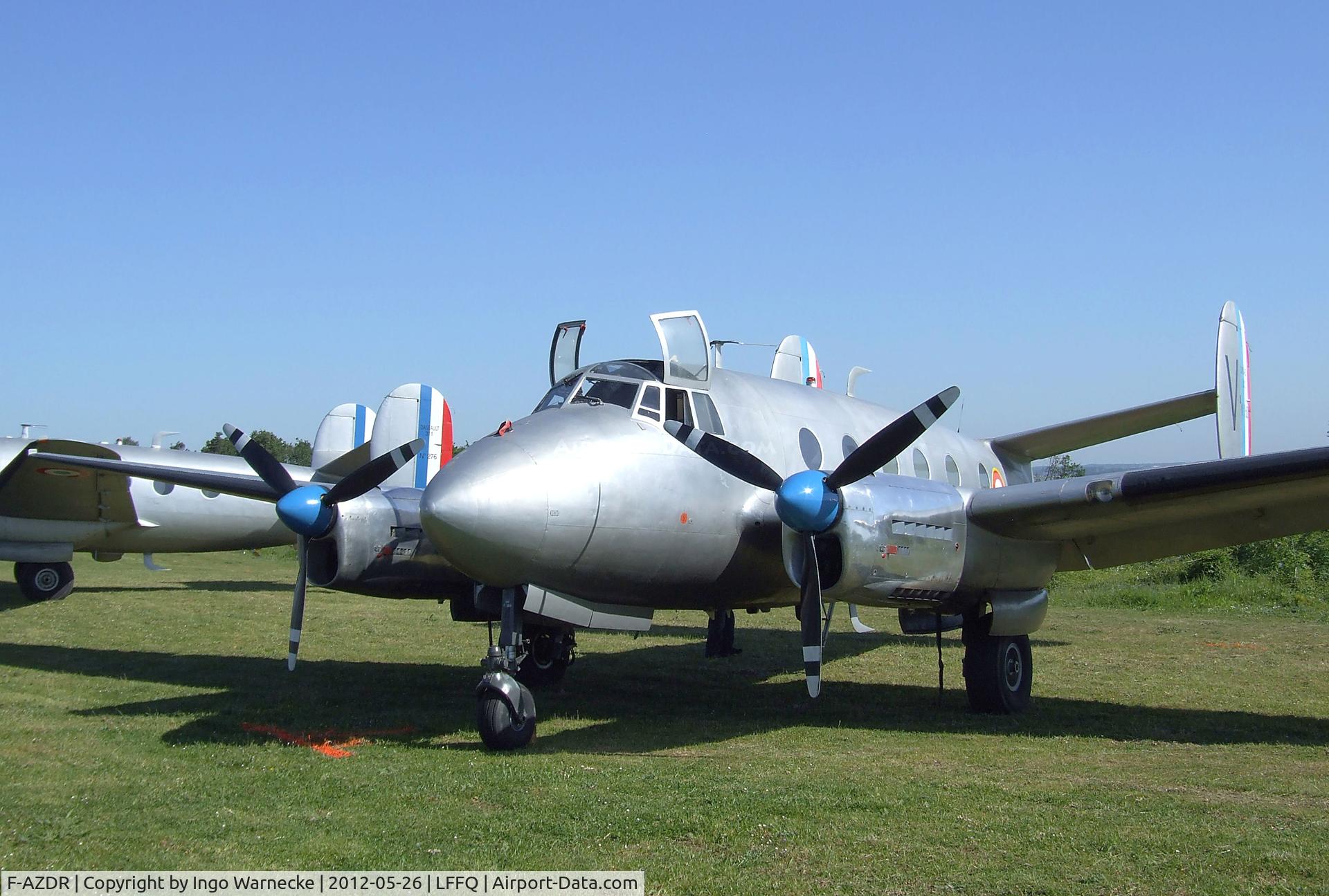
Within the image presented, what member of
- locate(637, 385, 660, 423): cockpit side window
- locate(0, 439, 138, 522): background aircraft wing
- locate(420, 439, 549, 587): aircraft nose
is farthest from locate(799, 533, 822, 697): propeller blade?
locate(0, 439, 138, 522): background aircraft wing

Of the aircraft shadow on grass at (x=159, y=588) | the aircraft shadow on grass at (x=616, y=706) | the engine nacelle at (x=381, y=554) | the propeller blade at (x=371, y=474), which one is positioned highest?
the propeller blade at (x=371, y=474)

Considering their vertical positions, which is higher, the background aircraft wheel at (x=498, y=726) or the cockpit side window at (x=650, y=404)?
the cockpit side window at (x=650, y=404)

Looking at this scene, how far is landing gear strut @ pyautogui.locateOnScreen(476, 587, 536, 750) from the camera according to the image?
29.2ft

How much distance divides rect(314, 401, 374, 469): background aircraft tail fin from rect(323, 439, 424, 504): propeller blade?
50.1ft

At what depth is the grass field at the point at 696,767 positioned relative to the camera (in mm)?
5805

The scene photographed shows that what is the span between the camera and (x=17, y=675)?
1293cm

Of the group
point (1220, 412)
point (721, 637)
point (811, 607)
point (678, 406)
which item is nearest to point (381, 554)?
point (678, 406)

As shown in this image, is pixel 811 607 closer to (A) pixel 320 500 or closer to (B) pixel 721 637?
(A) pixel 320 500

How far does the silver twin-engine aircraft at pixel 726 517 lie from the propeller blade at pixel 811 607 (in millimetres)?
18

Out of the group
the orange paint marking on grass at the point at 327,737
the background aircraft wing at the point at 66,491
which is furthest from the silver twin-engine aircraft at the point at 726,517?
the background aircraft wing at the point at 66,491

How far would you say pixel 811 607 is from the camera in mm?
9328

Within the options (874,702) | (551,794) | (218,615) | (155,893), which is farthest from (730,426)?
(218,615)

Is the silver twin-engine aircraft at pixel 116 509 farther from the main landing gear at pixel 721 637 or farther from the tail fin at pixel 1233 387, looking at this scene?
the tail fin at pixel 1233 387

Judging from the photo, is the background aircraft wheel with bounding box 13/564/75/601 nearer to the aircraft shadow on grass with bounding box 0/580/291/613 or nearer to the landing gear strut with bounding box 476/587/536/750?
the aircraft shadow on grass with bounding box 0/580/291/613
